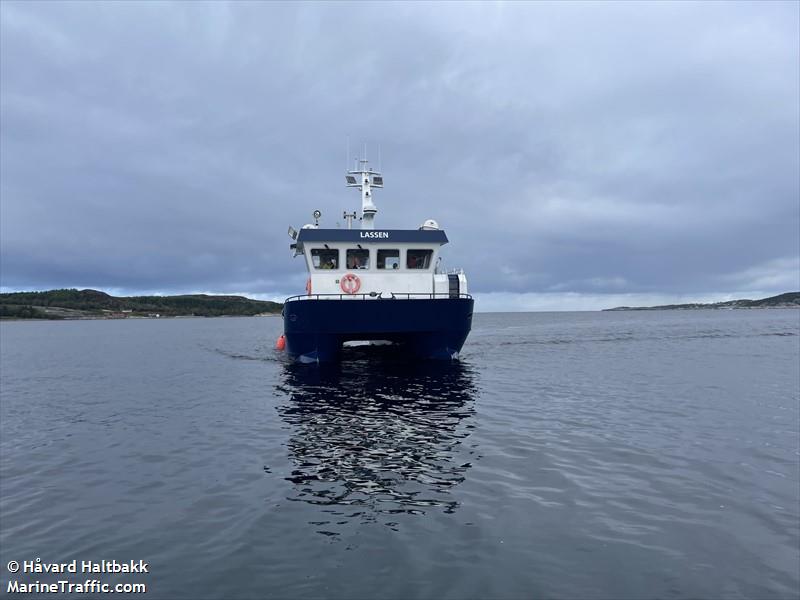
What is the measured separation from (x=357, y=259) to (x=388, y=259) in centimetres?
166

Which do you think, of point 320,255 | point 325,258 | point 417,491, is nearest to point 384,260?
point 325,258

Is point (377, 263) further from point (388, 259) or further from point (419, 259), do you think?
point (419, 259)

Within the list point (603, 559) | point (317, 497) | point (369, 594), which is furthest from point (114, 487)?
point (603, 559)

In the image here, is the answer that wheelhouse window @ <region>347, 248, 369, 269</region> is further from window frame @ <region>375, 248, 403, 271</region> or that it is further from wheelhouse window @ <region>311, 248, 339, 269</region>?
wheelhouse window @ <region>311, 248, 339, 269</region>

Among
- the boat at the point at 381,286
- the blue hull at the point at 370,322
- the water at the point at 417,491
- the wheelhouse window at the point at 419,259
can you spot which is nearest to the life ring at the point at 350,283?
the boat at the point at 381,286

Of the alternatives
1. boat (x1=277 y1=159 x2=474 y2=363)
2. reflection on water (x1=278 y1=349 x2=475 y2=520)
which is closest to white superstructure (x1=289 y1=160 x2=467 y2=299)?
boat (x1=277 y1=159 x2=474 y2=363)

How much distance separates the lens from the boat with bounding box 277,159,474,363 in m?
22.9

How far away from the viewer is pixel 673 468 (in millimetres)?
9289

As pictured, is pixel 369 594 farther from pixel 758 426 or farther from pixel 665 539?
pixel 758 426

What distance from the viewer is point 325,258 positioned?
25203 millimetres

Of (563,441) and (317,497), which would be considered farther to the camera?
(563,441)

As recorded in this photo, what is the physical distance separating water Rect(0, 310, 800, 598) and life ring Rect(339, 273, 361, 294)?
771 centimetres

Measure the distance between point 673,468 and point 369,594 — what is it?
23.0 feet

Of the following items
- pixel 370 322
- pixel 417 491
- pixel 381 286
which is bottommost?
pixel 417 491
